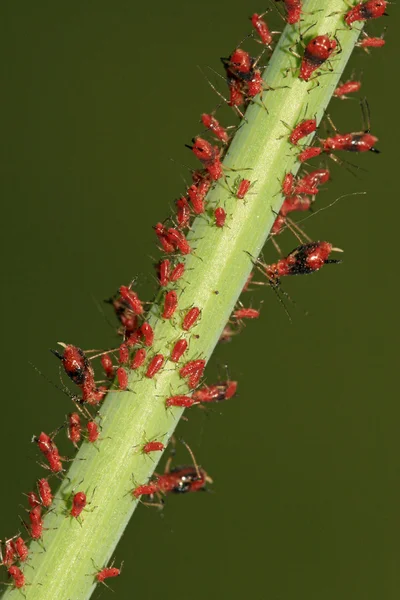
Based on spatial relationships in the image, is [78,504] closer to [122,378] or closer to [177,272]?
[122,378]

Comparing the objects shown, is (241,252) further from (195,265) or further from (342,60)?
(342,60)

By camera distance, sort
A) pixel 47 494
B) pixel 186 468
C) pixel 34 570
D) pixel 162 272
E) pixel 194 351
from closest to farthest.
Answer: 1. pixel 34 570
2. pixel 194 351
3. pixel 162 272
4. pixel 47 494
5. pixel 186 468

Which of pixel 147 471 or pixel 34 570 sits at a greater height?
pixel 147 471

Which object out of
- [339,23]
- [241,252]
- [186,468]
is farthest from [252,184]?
[186,468]

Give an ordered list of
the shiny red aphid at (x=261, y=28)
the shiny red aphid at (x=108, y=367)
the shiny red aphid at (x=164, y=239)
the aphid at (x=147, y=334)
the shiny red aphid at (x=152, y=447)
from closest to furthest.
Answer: the shiny red aphid at (x=152, y=447) → the aphid at (x=147, y=334) → the shiny red aphid at (x=108, y=367) → the shiny red aphid at (x=164, y=239) → the shiny red aphid at (x=261, y=28)

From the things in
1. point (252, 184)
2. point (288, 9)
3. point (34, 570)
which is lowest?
point (34, 570)

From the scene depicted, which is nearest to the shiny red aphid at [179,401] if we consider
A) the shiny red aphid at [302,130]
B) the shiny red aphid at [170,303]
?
the shiny red aphid at [170,303]

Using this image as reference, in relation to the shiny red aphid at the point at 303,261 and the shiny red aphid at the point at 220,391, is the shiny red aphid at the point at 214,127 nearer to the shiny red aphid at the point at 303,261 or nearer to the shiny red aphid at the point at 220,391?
the shiny red aphid at the point at 303,261

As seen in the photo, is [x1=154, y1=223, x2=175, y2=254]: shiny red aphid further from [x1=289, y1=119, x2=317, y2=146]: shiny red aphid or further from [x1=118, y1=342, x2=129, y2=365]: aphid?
[x1=289, y1=119, x2=317, y2=146]: shiny red aphid
